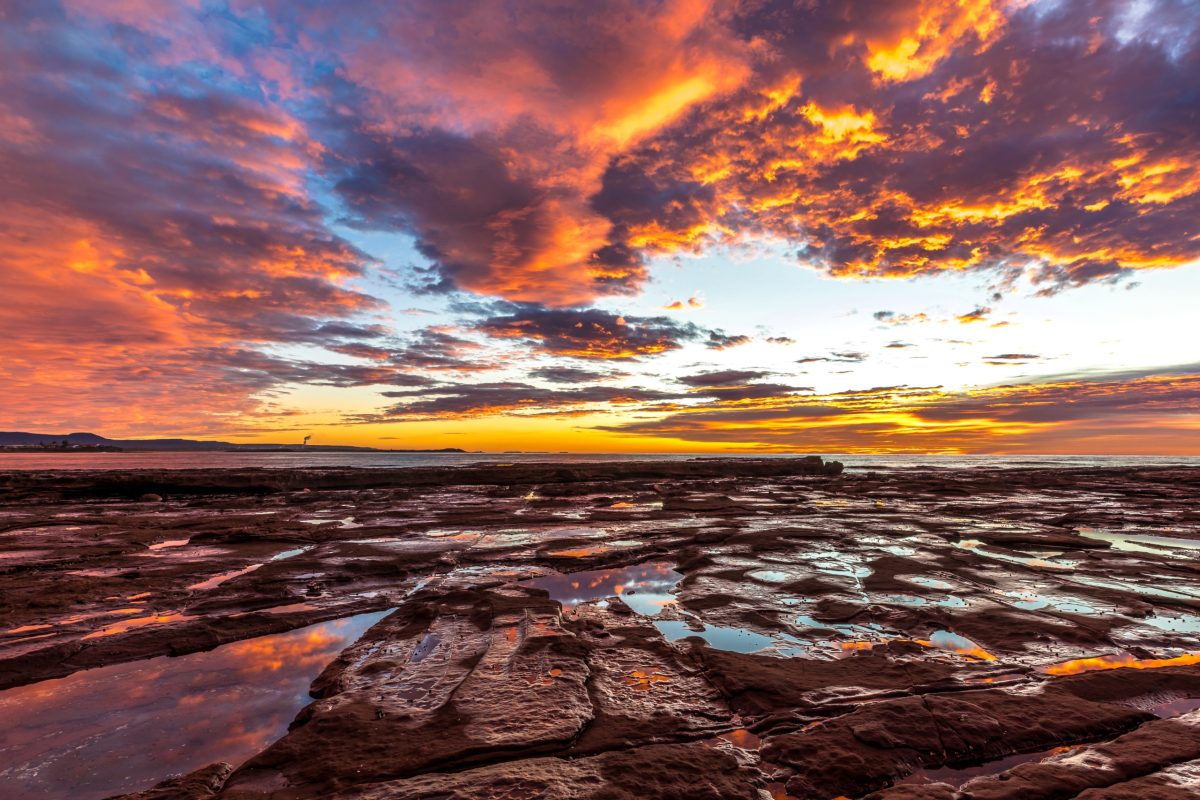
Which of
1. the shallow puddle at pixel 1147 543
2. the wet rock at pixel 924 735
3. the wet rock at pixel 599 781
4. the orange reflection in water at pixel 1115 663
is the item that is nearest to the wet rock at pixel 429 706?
the wet rock at pixel 599 781

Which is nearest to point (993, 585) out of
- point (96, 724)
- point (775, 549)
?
point (775, 549)

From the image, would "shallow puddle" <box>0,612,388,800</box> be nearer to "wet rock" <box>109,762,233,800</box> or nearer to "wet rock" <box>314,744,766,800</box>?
"wet rock" <box>109,762,233,800</box>

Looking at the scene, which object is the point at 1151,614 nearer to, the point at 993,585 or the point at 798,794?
the point at 993,585

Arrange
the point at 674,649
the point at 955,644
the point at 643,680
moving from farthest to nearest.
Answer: the point at 955,644 → the point at 674,649 → the point at 643,680

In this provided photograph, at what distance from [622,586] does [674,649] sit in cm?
386

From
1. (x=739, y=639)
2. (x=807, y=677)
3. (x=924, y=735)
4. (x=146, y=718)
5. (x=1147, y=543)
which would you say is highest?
(x=146, y=718)

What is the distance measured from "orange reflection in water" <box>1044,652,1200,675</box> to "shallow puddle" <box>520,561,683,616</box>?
544 centimetres

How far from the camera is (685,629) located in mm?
7934

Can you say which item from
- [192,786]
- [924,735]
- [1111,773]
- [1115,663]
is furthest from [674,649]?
[1115,663]

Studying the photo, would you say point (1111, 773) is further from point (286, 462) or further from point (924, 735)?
point (286, 462)

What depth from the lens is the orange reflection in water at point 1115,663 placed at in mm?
6238

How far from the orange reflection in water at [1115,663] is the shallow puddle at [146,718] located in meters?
9.01

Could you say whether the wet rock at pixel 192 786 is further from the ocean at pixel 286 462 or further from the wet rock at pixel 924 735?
the ocean at pixel 286 462

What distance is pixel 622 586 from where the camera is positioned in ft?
35.2
